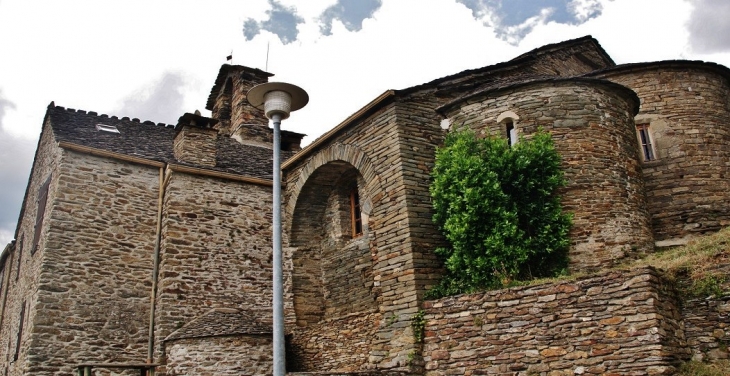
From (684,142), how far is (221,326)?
10933mm

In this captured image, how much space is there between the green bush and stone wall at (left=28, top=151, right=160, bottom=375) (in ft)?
23.0

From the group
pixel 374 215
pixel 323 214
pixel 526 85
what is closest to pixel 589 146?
pixel 526 85

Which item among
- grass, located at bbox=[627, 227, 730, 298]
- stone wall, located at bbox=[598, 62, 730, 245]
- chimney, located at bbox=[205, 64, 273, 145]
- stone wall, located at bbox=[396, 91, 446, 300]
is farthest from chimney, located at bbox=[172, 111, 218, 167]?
grass, located at bbox=[627, 227, 730, 298]

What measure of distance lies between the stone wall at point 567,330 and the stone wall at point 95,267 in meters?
7.14

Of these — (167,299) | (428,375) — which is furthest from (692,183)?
(167,299)

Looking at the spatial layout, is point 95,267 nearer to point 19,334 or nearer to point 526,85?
point 19,334

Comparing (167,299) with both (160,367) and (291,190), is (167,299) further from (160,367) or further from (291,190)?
(291,190)

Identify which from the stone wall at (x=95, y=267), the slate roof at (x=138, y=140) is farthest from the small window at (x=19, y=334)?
the slate roof at (x=138, y=140)

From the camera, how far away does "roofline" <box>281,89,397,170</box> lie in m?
12.1

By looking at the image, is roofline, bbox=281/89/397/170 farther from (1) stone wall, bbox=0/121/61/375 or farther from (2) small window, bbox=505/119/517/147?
(1) stone wall, bbox=0/121/61/375

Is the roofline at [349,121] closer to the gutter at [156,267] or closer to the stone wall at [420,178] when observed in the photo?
the stone wall at [420,178]

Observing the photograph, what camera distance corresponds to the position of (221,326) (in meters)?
12.7

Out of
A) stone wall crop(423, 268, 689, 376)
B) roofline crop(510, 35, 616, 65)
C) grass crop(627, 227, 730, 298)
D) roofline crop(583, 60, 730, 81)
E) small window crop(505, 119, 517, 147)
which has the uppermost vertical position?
roofline crop(510, 35, 616, 65)

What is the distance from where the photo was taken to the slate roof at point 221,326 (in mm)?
12414
